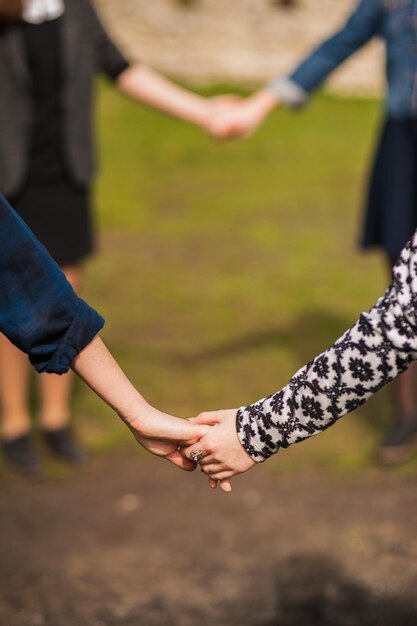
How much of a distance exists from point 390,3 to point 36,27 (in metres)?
1.53

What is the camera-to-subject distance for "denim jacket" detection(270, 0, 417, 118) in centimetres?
457

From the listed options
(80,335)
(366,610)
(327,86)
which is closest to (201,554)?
(366,610)

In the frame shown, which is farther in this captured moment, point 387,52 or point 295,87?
point 295,87

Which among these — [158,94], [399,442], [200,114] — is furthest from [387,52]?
[399,442]

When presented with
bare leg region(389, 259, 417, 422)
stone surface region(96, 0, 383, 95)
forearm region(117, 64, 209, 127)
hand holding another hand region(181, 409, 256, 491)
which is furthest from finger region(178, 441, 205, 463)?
stone surface region(96, 0, 383, 95)

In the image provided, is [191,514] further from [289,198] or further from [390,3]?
[289,198]

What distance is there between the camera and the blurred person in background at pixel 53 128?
15.0 feet

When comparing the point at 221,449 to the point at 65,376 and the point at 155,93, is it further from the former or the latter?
the point at 155,93

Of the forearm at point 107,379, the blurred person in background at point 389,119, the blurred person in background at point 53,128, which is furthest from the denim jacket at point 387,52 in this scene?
the forearm at point 107,379

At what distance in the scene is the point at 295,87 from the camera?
17.0ft

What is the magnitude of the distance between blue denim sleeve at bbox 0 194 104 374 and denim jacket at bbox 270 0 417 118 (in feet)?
7.96

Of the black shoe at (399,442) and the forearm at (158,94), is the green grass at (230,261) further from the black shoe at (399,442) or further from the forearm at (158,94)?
the forearm at (158,94)

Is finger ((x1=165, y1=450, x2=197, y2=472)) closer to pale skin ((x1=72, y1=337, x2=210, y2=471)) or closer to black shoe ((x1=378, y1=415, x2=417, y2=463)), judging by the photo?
pale skin ((x1=72, y1=337, x2=210, y2=471))

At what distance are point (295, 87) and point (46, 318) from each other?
9.56 ft
